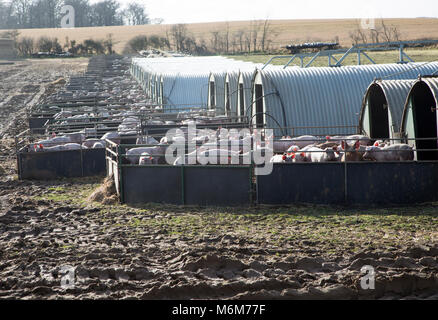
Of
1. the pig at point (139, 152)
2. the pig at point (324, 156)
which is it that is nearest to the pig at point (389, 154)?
the pig at point (324, 156)

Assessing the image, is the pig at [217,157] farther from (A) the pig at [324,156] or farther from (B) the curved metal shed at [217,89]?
(B) the curved metal shed at [217,89]

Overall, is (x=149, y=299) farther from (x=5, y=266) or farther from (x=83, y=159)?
(x=83, y=159)

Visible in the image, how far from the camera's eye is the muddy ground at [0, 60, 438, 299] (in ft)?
24.5

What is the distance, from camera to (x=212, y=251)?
913cm

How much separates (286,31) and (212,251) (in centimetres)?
8997

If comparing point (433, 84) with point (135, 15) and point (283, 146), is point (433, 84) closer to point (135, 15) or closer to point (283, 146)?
point (283, 146)

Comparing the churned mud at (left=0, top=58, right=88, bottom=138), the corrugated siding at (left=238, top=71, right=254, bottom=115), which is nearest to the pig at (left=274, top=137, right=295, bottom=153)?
the corrugated siding at (left=238, top=71, right=254, bottom=115)

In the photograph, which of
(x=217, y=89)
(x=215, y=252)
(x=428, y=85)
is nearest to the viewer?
(x=215, y=252)

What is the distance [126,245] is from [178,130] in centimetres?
855

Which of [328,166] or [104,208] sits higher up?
[328,166]

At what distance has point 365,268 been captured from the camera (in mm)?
8016

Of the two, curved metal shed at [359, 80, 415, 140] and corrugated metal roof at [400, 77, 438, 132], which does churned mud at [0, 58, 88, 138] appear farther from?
corrugated metal roof at [400, 77, 438, 132]

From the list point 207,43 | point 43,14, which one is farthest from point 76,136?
point 43,14

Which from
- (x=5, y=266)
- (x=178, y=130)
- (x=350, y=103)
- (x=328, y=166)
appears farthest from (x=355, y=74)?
(x=5, y=266)
